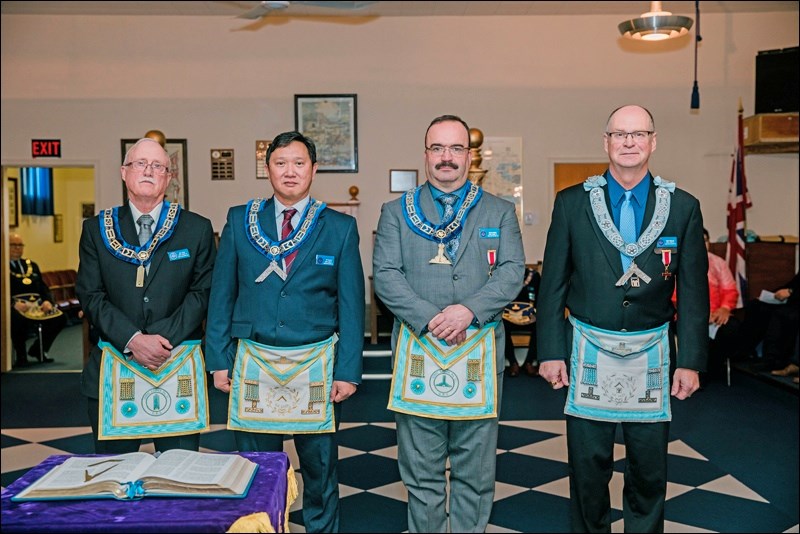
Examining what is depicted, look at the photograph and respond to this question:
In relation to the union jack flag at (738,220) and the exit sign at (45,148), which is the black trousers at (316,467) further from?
the exit sign at (45,148)

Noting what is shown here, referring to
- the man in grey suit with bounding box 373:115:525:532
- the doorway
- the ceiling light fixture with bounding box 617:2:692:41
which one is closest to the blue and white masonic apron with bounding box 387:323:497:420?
the man in grey suit with bounding box 373:115:525:532

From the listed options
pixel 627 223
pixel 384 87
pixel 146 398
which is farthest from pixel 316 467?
pixel 384 87

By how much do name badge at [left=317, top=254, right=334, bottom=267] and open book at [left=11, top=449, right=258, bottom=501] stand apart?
96 centimetres

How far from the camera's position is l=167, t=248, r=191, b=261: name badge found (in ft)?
9.35

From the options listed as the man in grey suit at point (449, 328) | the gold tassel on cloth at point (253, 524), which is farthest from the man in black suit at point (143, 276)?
the gold tassel on cloth at point (253, 524)

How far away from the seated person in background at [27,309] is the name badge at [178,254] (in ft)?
19.3

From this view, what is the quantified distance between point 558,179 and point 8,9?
595cm

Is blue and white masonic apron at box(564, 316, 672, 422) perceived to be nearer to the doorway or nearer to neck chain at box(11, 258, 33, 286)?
neck chain at box(11, 258, 33, 286)

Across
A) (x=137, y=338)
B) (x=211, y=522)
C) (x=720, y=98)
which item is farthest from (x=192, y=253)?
(x=720, y=98)

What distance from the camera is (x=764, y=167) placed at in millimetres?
8445

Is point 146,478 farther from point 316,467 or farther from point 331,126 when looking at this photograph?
point 331,126

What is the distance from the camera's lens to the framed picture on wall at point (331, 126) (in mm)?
8336

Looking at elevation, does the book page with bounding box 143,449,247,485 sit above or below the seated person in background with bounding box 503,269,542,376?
above

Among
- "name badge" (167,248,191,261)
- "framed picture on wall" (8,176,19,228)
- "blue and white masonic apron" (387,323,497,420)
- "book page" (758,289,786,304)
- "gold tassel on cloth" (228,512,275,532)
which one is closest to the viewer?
"gold tassel on cloth" (228,512,275,532)
